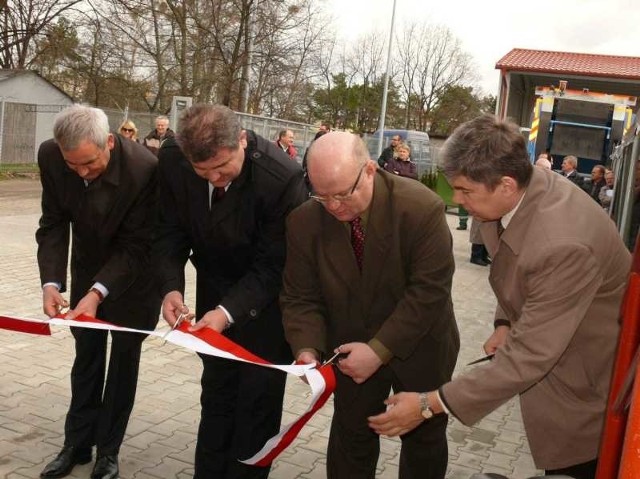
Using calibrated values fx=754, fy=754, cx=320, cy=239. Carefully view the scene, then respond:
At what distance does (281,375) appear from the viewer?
3607 mm

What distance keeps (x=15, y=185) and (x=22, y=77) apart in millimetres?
10277

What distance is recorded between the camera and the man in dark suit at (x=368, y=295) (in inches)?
118

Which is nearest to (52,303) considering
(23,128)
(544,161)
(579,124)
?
(544,161)

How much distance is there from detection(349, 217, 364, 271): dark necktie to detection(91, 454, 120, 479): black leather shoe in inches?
72.3

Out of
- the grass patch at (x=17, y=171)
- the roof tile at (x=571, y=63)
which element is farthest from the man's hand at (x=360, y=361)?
the grass patch at (x=17, y=171)

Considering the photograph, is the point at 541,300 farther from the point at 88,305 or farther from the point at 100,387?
the point at 100,387

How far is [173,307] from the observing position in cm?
352

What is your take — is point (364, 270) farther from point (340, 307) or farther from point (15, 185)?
point (15, 185)

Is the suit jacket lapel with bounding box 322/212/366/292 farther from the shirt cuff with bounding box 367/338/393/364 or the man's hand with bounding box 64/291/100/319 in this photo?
the man's hand with bounding box 64/291/100/319

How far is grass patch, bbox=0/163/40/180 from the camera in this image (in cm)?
2039

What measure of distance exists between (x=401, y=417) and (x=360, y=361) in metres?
0.44

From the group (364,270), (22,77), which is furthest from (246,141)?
(22,77)

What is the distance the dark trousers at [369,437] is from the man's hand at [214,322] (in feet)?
1.79

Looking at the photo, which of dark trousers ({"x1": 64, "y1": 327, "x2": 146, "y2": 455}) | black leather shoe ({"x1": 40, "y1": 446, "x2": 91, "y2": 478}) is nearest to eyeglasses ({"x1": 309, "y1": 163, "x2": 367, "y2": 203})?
dark trousers ({"x1": 64, "y1": 327, "x2": 146, "y2": 455})
